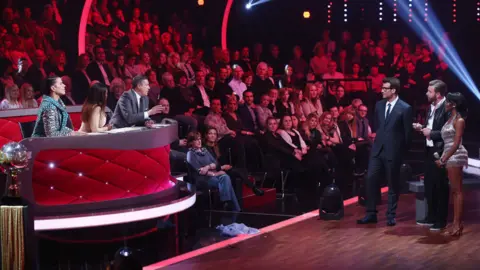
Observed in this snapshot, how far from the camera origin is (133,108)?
8.70 metres

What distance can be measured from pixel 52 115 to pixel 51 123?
77 mm

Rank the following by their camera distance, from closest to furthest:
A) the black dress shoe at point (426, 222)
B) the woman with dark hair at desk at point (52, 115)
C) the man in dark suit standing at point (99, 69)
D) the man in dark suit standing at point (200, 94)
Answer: the woman with dark hair at desk at point (52, 115)
the black dress shoe at point (426, 222)
the man in dark suit standing at point (200, 94)
the man in dark suit standing at point (99, 69)

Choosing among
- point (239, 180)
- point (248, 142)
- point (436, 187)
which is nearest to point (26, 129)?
point (239, 180)

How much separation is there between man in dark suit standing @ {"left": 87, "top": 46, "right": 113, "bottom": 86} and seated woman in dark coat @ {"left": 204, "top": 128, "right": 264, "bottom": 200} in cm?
237

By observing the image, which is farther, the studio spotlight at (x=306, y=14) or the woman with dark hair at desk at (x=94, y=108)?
the studio spotlight at (x=306, y=14)

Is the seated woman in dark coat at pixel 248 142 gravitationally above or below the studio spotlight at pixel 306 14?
below

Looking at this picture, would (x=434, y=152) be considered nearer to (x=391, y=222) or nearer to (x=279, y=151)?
Result: (x=391, y=222)

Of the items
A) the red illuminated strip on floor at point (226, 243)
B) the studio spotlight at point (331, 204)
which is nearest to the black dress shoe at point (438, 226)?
the studio spotlight at point (331, 204)

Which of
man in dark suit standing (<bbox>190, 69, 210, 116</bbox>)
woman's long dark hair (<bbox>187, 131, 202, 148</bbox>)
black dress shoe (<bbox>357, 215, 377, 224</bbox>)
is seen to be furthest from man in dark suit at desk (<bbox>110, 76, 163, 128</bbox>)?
man in dark suit standing (<bbox>190, 69, 210, 116</bbox>)

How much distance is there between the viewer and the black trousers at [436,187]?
8625 millimetres

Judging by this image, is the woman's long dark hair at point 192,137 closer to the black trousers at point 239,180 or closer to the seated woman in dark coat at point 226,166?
the seated woman in dark coat at point 226,166

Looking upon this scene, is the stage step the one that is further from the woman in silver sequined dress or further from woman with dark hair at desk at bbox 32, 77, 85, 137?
woman with dark hair at desk at bbox 32, 77, 85, 137

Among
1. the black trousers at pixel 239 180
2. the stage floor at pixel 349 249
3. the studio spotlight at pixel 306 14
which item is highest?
the studio spotlight at pixel 306 14

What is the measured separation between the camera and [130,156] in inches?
320
